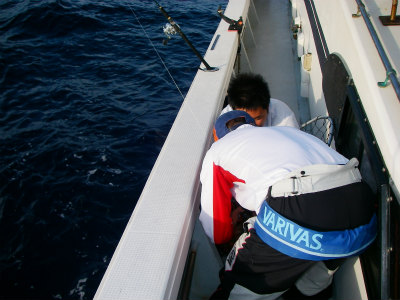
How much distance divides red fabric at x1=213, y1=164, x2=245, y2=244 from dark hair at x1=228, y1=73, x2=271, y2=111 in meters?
0.69

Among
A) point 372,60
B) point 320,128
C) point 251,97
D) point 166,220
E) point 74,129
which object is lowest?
point 74,129

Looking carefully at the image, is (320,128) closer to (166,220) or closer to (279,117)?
(279,117)

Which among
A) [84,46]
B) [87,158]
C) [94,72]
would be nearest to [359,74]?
[87,158]

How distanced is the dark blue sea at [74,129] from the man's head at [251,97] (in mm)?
2324

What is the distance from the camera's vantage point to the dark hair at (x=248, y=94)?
7.43 ft

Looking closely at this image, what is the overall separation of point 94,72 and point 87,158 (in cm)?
273

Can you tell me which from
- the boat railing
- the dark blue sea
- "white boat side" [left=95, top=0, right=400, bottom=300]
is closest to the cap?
"white boat side" [left=95, top=0, right=400, bottom=300]

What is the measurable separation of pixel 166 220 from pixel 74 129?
4.15 meters

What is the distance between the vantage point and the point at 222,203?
1772mm

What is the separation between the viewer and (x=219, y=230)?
183 cm

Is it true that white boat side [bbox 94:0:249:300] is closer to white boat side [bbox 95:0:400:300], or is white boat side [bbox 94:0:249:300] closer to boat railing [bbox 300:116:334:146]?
white boat side [bbox 95:0:400:300]

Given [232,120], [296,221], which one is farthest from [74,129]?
[296,221]

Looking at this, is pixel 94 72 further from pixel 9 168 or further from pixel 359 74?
pixel 359 74

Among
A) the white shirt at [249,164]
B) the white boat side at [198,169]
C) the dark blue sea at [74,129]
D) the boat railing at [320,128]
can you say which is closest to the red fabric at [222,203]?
the white shirt at [249,164]
